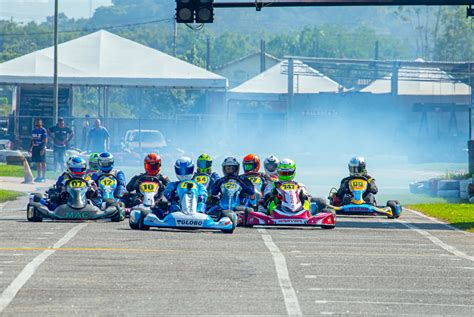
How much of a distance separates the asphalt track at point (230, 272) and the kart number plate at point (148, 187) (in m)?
2.47

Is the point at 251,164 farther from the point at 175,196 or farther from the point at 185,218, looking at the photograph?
the point at 185,218

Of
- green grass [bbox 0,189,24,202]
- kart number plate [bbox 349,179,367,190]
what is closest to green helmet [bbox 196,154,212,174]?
kart number plate [bbox 349,179,367,190]

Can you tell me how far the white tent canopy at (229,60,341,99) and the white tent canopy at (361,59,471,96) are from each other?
2528mm

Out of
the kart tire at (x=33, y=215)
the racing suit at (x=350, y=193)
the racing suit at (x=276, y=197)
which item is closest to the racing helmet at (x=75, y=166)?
the kart tire at (x=33, y=215)

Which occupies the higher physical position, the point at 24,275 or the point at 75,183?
the point at 75,183

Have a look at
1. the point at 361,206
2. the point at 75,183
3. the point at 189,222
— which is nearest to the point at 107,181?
the point at 75,183

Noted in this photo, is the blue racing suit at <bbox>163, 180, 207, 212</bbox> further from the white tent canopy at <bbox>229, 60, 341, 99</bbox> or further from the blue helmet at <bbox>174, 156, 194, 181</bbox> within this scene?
the white tent canopy at <bbox>229, 60, 341, 99</bbox>

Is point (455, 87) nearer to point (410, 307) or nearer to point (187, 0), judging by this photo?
point (187, 0)

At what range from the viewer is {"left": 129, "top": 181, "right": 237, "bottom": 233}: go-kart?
2061cm

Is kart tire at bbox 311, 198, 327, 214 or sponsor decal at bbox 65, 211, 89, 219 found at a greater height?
kart tire at bbox 311, 198, 327, 214

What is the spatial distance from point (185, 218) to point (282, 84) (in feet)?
181

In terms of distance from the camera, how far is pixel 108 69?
46.6 m

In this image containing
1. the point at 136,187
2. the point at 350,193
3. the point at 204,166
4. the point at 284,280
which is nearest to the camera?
the point at 284,280

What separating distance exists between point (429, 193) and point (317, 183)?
6.55 m
